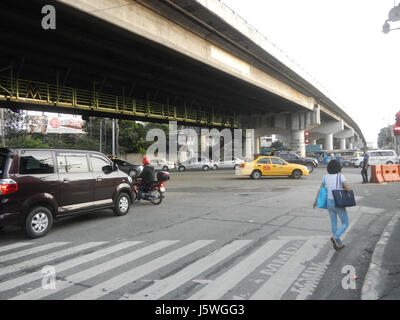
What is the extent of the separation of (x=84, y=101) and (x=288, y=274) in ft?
67.7

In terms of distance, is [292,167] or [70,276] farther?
[292,167]

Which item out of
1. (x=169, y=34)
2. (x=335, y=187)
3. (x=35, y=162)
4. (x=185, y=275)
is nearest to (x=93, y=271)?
(x=185, y=275)

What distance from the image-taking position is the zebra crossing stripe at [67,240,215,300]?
3562mm

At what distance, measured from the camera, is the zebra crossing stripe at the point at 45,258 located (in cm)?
449

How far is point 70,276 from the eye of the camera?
4.16 metres

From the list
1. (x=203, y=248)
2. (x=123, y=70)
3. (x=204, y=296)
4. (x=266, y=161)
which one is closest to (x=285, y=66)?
(x=266, y=161)

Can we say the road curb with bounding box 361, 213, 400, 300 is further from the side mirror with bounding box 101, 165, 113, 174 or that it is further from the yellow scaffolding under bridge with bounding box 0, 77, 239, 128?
the yellow scaffolding under bridge with bounding box 0, 77, 239, 128

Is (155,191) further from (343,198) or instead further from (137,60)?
(137,60)

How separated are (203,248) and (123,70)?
1562 cm

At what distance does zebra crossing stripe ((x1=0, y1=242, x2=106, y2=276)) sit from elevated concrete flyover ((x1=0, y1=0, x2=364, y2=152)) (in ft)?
28.7

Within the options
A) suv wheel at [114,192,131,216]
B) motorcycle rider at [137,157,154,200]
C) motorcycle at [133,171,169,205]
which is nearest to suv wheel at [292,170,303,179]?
motorcycle at [133,171,169,205]

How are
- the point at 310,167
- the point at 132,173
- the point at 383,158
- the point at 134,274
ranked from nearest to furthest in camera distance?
1. the point at 134,274
2. the point at 132,173
3. the point at 310,167
4. the point at 383,158

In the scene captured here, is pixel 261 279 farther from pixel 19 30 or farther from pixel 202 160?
pixel 202 160

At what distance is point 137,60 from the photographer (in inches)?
657
